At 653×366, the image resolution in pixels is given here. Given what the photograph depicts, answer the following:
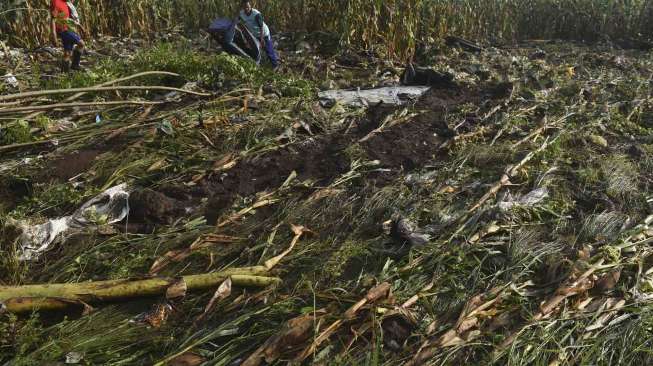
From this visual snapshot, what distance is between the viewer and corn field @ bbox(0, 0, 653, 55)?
7.91 meters

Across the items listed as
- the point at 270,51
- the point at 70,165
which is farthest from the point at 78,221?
the point at 270,51

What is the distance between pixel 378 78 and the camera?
6.96 meters

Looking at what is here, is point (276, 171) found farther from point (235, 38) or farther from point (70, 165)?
point (235, 38)

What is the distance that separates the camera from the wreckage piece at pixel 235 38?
22.7 feet

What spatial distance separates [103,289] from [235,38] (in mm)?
5937

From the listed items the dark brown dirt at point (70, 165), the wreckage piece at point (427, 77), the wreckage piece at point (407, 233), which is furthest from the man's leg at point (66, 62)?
the wreckage piece at point (407, 233)

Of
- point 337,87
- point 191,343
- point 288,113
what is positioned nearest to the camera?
point 191,343

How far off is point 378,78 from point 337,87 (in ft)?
3.03

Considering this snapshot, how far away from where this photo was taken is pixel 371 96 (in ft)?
19.0

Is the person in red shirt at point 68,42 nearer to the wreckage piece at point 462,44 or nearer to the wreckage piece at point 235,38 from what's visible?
the wreckage piece at point 235,38

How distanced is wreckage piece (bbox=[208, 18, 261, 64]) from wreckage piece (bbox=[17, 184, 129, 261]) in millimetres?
4307

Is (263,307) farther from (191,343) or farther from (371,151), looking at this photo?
(371,151)

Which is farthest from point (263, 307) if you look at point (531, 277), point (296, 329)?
point (531, 277)

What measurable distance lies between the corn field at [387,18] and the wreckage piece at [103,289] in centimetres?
519
